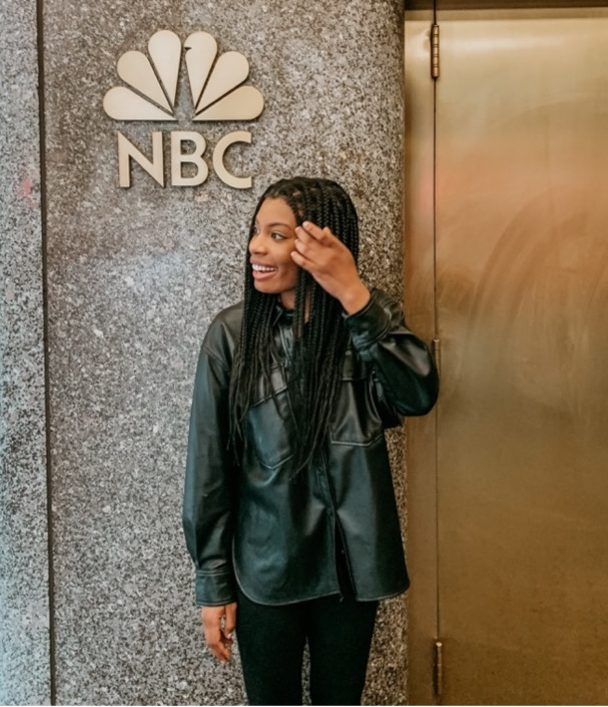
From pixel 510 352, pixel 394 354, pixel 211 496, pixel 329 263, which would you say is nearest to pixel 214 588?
pixel 211 496

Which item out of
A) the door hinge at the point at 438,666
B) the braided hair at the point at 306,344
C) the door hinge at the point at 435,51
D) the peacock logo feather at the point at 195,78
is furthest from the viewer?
the door hinge at the point at 438,666

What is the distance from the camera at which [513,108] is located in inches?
95.4

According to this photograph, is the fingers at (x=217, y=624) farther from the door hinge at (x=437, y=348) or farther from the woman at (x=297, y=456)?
the door hinge at (x=437, y=348)

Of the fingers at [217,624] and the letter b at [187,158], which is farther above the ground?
the letter b at [187,158]

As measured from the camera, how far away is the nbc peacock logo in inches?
85.0

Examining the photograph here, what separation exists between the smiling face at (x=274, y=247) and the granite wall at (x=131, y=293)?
691 millimetres

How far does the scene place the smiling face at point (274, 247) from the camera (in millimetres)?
1503

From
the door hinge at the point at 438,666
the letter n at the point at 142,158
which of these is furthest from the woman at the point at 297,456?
the door hinge at the point at 438,666

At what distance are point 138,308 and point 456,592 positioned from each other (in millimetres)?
1534

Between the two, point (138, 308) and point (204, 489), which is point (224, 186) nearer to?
point (138, 308)

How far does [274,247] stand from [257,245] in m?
0.04

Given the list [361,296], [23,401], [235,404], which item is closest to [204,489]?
[235,404]

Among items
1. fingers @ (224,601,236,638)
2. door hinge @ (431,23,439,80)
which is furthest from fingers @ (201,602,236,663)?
door hinge @ (431,23,439,80)

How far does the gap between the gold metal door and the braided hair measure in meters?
0.98
